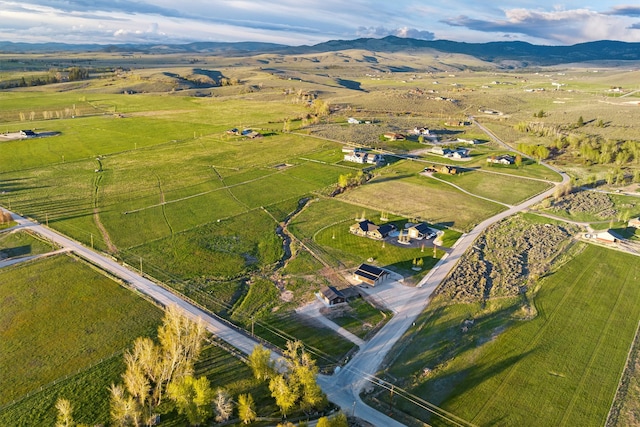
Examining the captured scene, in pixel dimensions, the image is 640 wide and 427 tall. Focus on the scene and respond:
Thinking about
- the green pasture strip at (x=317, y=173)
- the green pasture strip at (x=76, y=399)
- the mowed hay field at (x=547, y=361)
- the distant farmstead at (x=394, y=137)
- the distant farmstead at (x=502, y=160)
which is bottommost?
the green pasture strip at (x=76, y=399)

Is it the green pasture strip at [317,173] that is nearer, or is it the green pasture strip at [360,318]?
the green pasture strip at [360,318]

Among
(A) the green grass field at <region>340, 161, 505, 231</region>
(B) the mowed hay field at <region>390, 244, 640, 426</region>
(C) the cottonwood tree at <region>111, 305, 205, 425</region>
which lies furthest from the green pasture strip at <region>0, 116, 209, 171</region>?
(B) the mowed hay field at <region>390, 244, 640, 426</region>

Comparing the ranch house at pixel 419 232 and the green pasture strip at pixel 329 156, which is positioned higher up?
the ranch house at pixel 419 232

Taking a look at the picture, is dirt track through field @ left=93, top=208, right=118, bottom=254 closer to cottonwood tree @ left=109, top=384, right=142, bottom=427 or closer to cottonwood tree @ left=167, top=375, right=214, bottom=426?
cottonwood tree @ left=109, top=384, right=142, bottom=427

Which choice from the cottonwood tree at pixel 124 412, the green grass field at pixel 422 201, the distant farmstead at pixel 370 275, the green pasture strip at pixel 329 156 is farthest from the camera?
the green pasture strip at pixel 329 156

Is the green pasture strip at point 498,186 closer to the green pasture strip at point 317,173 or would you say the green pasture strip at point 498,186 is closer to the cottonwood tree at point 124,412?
the green pasture strip at point 317,173

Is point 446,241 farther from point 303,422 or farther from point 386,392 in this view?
point 303,422

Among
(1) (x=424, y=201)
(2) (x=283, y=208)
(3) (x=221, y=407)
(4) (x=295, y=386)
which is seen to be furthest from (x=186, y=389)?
(1) (x=424, y=201)

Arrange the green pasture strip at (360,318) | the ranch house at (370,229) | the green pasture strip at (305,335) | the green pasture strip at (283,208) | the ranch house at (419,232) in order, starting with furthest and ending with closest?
the green pasture strip at (283,208)
the ranch house at (419,232)
the ranch house at (370,229)
the green pasture strip at (360,318)
the green pasture strip at (305,335)

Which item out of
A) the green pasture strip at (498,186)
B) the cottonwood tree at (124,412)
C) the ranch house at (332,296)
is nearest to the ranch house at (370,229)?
the ranch house at (332,296)
